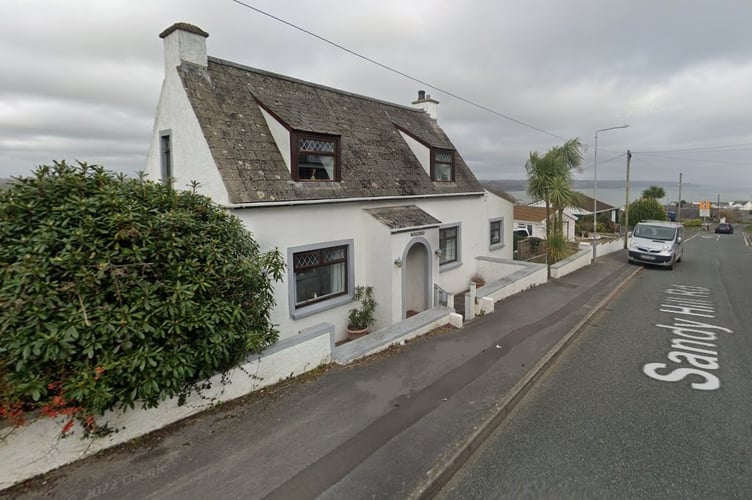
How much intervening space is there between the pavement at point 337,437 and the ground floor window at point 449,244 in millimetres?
6170

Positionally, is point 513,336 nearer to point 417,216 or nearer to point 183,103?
point 417,216

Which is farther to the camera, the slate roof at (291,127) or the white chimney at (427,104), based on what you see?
the white chimney at (427,104)

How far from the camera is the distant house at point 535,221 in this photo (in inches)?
1348

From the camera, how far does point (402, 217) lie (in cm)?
1095

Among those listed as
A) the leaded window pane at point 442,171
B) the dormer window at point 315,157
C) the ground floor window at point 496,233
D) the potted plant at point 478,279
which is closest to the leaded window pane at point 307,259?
the dormer window at point 315,157

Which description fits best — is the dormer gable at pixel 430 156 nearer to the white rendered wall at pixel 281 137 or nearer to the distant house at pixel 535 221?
the white rendered wall at pixel 281 137

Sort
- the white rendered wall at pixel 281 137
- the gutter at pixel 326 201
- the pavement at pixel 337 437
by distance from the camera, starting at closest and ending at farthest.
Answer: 1. the pavement at pixel 337 437
2. the gutter at pixel 326 201
3. the white rendered wall at pixel 281 137

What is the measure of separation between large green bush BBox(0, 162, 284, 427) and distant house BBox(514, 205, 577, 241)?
32.8 metres

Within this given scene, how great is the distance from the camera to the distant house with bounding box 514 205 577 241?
34.2 metres

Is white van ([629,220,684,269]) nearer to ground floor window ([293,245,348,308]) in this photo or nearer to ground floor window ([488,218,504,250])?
ground floor window ([488,218,504,250])

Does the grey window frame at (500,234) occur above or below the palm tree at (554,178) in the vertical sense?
below

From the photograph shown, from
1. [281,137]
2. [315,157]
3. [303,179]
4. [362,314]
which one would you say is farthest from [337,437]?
[281,137]

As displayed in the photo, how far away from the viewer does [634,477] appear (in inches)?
175

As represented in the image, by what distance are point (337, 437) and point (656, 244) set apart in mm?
20600
